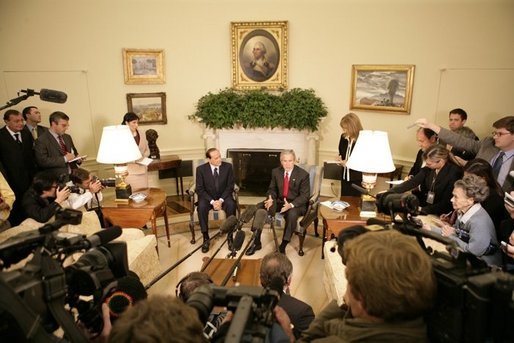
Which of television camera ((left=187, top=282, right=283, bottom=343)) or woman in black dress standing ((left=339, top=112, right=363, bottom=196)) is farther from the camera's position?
woman in black dress standing ((left=339, top=112, right=363, bottom=196))

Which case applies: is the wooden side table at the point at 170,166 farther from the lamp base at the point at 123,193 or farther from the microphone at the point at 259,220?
the microphone at the point at 259,220

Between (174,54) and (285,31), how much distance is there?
2004 millimetres

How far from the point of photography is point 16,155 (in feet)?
15.2

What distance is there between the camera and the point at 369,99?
630 cm

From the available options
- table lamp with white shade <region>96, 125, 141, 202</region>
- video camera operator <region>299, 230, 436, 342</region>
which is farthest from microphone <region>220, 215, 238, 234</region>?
table lamp with white shade <region>96, 125, 141, 202</region>

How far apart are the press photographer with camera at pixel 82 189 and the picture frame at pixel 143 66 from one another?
2883 millimetres

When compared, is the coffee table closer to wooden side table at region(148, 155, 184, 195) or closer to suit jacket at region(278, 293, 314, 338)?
suit jacket at region(278, 293, 314, 338)

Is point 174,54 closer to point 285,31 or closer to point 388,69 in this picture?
point 285,31

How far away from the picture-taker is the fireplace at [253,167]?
6570 mm

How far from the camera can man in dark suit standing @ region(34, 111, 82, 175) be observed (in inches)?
185

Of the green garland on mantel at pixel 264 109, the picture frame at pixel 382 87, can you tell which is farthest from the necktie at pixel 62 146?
the picture frame at pixel 382 87

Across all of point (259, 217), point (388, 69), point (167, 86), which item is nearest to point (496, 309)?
point (259, 217)

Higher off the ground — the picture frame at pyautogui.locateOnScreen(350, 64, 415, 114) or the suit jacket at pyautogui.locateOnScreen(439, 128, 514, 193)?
the picture frame at pyautogui.locateOnScreen(350, 64, 415, 114)

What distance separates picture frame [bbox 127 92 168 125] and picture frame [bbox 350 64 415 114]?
3.39m
